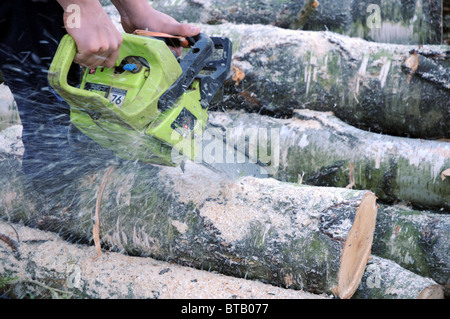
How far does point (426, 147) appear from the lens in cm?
291

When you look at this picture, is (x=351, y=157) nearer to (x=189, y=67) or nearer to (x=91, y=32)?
(x=189, y=67)

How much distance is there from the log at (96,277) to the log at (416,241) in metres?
0.85

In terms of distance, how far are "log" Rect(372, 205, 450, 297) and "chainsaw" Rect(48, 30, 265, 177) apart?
1.25 metres

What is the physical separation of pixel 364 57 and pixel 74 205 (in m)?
2.08

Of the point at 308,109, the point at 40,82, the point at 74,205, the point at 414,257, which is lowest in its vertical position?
the point at 414,257

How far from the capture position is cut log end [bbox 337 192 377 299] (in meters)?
2.08

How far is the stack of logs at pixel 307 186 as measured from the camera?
7.09ft

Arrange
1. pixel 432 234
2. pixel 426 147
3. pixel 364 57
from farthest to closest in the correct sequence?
pixel 364 57, pixel 426 147, pixel 432 234

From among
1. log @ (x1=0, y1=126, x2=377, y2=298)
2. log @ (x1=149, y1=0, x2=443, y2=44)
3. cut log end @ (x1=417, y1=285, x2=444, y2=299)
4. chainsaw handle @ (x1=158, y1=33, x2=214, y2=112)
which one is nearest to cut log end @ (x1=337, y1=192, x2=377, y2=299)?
log @ (x1=0, y1=126, x2=377, y2=298)

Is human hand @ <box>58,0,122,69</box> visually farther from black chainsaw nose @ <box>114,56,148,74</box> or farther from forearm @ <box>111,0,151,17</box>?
forearm @ <box>111,0,151,17</box>

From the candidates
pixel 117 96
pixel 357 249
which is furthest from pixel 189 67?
pixel 357 249

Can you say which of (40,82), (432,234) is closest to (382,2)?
(432,234)

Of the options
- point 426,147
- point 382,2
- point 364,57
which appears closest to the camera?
point 426,147
